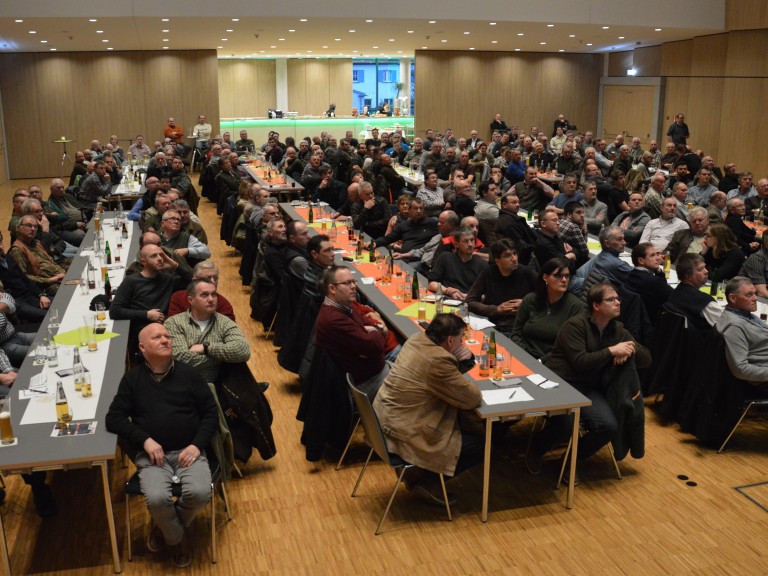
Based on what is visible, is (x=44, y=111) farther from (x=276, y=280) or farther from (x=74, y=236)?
(x=276, y=280)

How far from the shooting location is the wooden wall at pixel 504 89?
25.1 metres

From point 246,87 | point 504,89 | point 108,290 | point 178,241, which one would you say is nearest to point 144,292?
point 108,290

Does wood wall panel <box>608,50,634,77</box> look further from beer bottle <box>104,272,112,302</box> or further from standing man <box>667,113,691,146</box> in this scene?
beer bottle <box>104,272,112,302</box>

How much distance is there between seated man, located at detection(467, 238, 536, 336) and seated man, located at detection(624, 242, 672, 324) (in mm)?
862

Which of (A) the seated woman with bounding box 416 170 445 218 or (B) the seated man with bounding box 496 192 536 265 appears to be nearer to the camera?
(B) the seated man with bounding box 496 192 536 265

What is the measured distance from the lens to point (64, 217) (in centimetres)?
1082

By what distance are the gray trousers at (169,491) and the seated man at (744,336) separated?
358 cm

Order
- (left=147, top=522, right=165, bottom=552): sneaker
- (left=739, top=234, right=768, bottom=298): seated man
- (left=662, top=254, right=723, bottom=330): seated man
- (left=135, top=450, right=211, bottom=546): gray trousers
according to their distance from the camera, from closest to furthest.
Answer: (left=135, top=450, right=211, bottom=546): gray trousers
(left=147, top=522, right=165, bottom=552): sneaker
(left=662, top=254, right=723, bottom=330): seated man
(left=739, top=234, right=768, bottom=298): seated man

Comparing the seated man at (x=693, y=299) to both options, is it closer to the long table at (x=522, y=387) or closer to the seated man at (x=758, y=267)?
the long table at (x=522, y=387)

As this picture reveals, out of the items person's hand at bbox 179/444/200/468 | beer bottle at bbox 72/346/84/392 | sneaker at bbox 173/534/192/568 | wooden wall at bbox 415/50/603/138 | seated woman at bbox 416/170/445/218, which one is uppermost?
wooden wall at bbox 415/50/603/138

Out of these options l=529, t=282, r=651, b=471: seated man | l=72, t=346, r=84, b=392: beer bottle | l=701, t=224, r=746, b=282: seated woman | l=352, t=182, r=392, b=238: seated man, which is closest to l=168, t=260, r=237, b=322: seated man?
l=72, t=346, r=84, b=392: beer bottle

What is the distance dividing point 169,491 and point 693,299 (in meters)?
4.01

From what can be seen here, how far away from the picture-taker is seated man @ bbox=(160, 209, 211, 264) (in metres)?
7.62

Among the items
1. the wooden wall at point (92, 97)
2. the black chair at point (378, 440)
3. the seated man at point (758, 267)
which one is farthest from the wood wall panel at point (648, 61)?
the black chair at point (378, 440)
